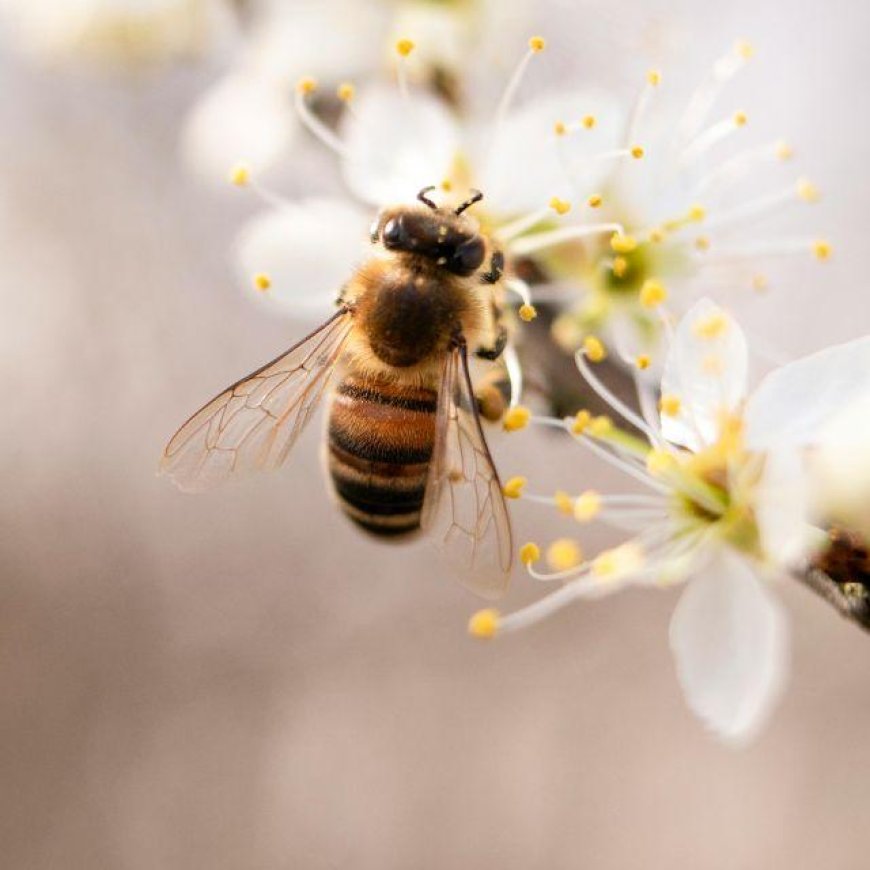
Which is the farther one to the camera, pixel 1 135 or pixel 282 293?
pixel 1 135

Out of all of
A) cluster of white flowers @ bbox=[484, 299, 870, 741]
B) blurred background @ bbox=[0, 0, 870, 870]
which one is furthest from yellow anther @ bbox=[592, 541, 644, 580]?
blurred background @ bbox=[0, 0, 870, 870]

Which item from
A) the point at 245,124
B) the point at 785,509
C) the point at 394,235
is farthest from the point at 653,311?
the point at 245,124

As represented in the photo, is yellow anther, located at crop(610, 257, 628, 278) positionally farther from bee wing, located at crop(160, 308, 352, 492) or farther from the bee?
bee wing, located at crop(160, 308, 352, 492)

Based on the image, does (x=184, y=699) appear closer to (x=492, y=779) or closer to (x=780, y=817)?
(x=492, y=779)

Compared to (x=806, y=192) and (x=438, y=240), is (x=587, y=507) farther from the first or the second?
(x=806, y=192)

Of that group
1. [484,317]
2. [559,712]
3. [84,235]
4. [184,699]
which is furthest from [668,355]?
[84,235]

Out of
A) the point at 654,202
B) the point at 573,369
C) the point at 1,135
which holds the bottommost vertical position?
the point at 573,369

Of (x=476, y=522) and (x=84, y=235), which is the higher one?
(x=84, y=235)

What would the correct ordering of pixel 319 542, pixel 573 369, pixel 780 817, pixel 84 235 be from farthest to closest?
1. pixel 84 235
2. pixel 319 542
3. pixel 780 817
4. pixel 573 369
